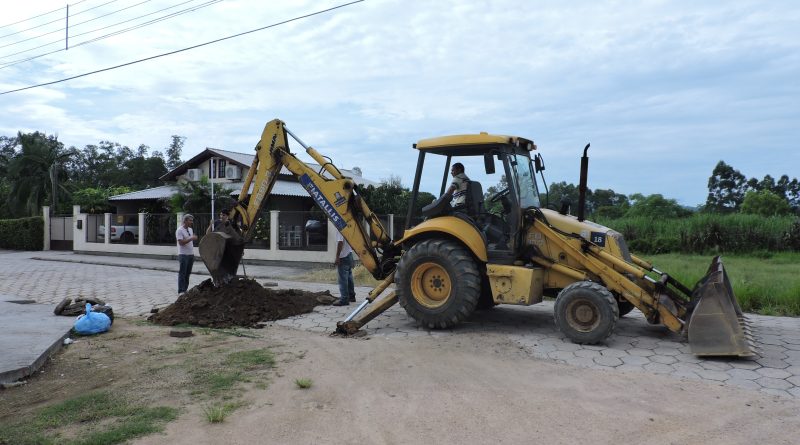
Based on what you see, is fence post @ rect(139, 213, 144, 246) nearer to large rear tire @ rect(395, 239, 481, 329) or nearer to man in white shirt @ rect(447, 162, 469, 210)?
large rear tire @ rect(395, 239, 481, 329)

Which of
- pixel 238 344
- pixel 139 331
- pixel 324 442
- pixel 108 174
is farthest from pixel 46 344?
pixel 108 174

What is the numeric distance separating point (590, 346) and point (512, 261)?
1409 mm

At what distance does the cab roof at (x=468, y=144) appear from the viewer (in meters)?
7.39

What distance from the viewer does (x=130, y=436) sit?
395 cm

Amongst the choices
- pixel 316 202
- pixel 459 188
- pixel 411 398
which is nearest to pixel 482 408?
pixel 411 398

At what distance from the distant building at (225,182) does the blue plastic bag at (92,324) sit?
16.9 meters

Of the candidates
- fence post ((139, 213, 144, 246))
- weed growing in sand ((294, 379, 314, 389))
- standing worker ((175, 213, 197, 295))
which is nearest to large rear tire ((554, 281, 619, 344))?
weed growing in sand ((294, 379, 314, 389))

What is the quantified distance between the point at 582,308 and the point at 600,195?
38302 millimetres

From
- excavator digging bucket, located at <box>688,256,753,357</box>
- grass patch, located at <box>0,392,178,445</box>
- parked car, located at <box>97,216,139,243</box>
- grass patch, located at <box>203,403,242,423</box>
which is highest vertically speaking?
parked car, located at <box>97,216,139,243</box>

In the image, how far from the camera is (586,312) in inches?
262

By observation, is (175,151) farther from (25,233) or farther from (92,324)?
(92,324)

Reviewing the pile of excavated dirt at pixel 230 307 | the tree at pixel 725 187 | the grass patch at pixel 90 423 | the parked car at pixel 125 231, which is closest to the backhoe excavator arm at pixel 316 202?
the pile of excavated dirt at pixel 230 307

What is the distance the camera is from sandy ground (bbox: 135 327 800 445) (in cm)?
400

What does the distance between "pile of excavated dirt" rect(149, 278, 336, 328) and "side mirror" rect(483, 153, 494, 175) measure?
3804 millimetres
